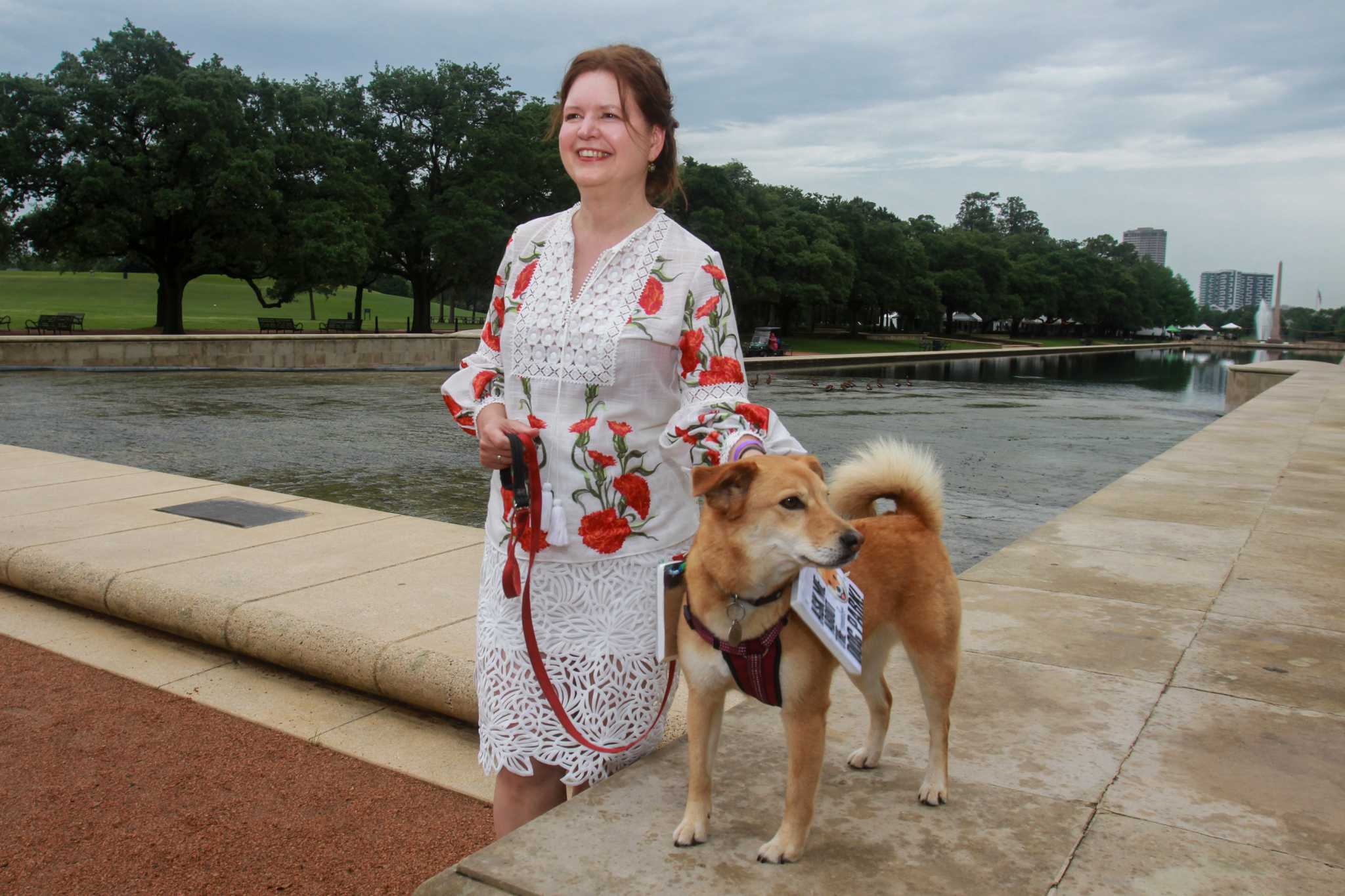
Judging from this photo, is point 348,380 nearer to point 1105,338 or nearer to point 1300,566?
point 1300,566

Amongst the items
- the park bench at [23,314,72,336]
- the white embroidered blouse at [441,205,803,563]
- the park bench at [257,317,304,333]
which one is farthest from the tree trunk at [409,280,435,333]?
the white embroidered blouse at [441,205,803,563]

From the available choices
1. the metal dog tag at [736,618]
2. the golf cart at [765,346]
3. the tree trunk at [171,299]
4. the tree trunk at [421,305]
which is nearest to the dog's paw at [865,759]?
the metal dog tag at [736,618]

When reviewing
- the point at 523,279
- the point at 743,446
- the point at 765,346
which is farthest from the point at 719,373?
the point at 765,346

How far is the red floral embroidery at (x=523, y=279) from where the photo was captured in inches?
110

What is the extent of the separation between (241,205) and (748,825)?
4042 centimetres

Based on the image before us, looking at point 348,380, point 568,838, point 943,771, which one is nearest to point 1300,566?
point 943,771

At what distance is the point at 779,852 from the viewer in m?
2.66

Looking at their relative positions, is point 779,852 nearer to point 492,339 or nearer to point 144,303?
point 492,339

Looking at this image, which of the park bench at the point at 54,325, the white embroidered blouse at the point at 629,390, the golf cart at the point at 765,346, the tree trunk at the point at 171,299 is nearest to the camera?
the white embroidered blouse at the point at 629,390

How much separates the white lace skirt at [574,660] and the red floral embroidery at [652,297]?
0.62 m

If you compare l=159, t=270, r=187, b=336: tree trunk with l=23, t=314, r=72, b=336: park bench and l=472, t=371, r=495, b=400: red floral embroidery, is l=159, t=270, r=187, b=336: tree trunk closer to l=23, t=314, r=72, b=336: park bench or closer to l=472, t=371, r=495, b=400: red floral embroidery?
l=23, t=314, r=72, b=336: park bench

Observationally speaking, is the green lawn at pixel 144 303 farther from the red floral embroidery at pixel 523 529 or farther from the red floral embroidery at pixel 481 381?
the red floral embroidery at pixel 523 529

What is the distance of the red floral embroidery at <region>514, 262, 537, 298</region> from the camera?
2.80m

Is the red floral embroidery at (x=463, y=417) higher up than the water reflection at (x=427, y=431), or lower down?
higher up
